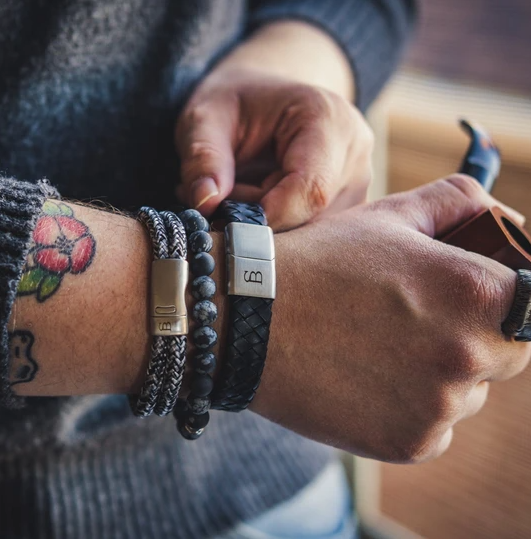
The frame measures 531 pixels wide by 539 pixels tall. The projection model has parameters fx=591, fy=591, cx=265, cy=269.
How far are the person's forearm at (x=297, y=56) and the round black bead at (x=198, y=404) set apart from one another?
0.46 m

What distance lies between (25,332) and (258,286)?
20 cm

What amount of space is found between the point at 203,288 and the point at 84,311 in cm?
10

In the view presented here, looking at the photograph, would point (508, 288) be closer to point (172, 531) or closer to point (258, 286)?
point (258, 286)

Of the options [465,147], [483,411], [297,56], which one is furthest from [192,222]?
[483,411]

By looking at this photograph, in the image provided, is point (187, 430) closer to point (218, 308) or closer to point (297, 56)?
point (218, 308)

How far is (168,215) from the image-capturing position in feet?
1.78

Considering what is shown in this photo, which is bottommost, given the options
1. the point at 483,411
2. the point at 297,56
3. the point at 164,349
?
the point at 483,411

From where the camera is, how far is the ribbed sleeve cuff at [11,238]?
46cm

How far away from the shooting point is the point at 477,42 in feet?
4.37

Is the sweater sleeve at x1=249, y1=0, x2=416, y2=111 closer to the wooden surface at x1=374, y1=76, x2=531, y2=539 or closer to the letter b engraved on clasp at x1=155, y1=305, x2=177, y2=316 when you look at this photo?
the wooden surface at x1=374, y1=76, x2=531, y2=539

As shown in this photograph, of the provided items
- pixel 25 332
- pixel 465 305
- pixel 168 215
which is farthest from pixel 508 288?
pixel 25 332

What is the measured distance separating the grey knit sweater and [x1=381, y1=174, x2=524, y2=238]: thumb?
348 millimetres

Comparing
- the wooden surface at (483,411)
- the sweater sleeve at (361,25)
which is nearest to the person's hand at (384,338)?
the sweater sleeve at (361,25)

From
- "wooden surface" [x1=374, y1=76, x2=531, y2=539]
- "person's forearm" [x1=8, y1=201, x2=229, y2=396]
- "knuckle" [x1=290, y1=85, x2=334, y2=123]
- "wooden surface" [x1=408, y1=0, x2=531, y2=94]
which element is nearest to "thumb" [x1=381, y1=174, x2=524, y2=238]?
"knuckle" [x1=290, y1=85, x2=334, y2=123]
